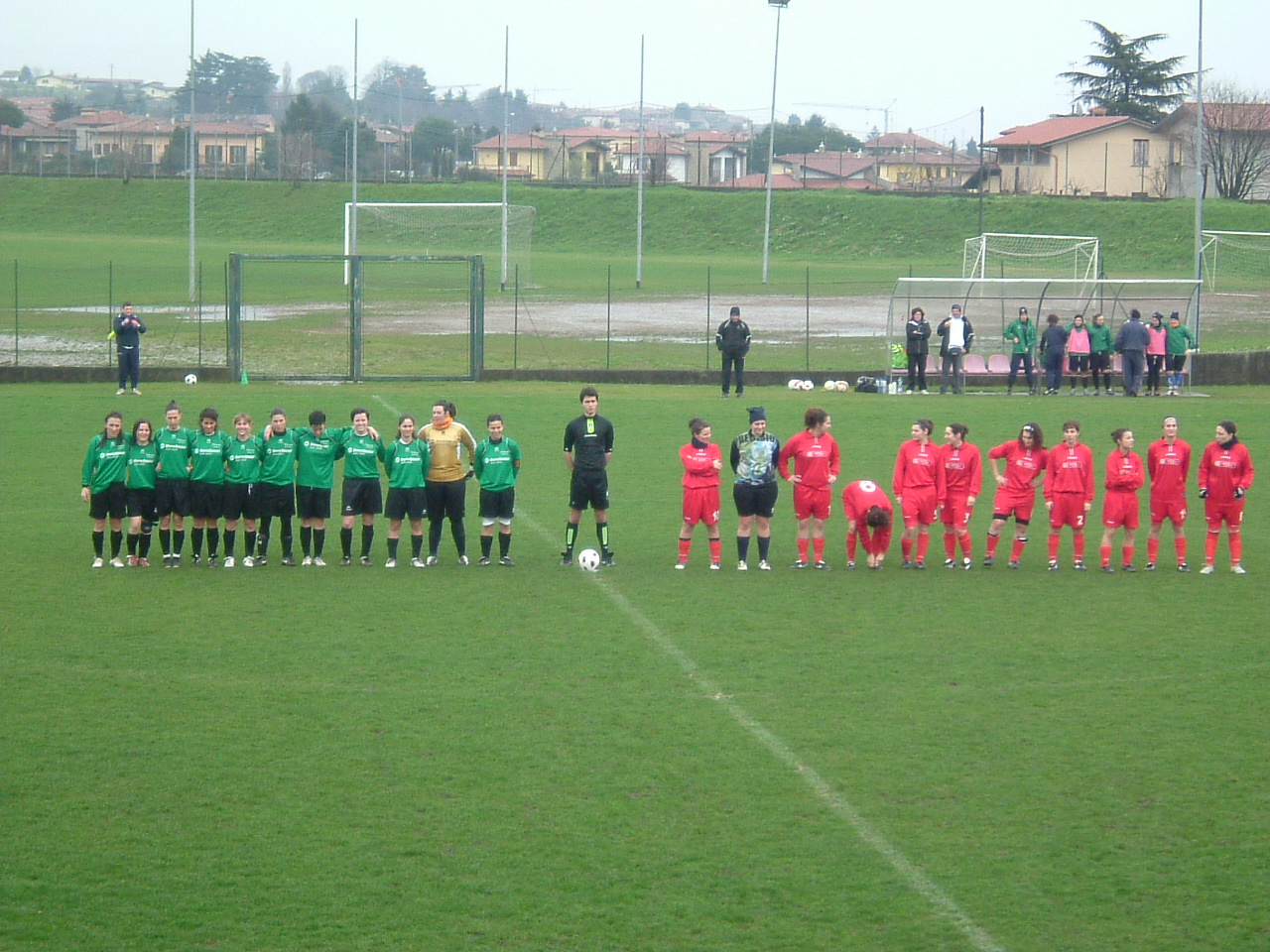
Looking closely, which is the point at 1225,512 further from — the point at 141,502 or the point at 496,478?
the point at 141,502

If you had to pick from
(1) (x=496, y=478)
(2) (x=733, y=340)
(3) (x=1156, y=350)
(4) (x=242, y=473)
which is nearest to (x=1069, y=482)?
(1) (x=496, y=478)

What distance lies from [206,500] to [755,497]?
18.1 feet

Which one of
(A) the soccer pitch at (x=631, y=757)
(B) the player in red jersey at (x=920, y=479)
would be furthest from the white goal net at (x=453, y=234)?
(A) the soccer pitch at (x=631, y=757)

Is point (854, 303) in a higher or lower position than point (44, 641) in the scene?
higher

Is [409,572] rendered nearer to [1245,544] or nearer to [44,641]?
[44,641]

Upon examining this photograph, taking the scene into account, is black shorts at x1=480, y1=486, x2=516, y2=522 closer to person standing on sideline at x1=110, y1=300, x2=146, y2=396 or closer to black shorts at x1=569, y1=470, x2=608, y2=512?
black shorts at x1=569, y1=470, x2=608, y2=512

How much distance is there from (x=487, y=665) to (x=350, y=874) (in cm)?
372

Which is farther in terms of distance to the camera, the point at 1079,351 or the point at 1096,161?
the point at 1096,161

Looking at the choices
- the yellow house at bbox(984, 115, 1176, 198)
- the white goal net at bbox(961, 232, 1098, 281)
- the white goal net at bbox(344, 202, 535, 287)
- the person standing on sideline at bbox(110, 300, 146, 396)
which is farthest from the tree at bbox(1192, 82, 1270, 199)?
the person standing on sideline at bbox(110, 300, 146, 396)

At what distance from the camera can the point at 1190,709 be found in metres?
9.78

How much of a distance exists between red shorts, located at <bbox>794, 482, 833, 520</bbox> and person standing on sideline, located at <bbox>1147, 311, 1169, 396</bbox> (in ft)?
57.4

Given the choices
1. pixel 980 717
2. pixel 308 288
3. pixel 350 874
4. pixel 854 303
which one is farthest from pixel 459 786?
pixel 308 288

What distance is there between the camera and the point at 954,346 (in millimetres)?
29266

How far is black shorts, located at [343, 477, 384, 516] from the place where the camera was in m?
14.1
